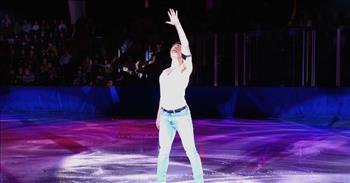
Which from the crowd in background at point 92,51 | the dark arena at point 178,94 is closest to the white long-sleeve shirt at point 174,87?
the dark arena at point 178,94

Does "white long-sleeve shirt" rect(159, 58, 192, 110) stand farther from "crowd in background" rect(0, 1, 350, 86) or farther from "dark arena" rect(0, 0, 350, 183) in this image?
"crowd in background" rect(0, 1, 350, 86)

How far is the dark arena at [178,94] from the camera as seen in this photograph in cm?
859

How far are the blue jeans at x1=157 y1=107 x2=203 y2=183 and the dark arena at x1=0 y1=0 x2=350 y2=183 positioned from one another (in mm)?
15

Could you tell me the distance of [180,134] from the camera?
6840 mm

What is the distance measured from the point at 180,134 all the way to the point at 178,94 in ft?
1.59

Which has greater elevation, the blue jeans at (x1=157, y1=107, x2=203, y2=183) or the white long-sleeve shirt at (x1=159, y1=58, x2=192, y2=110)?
the white long-sleeve shirt at (x1=159, y1=58, x2=192, y2=110)

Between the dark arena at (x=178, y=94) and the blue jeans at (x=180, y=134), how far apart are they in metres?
0.01

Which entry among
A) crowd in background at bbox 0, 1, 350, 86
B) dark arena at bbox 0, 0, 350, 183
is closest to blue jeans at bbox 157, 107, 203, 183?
dark arena at bbox 0, 0, 350, 183

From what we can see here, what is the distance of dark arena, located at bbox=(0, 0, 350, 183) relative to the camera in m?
8.59

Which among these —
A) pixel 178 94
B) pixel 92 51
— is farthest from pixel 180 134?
pixel 92 51

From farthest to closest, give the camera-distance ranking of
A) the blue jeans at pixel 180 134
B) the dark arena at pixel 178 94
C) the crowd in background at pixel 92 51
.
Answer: the crowd in background at pixel 92 51 → the dark arena at pixel 178 94 → the blue jeans at pixel 180 134

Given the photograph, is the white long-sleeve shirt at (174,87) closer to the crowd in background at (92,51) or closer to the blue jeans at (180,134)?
the blue jeans at (180,134)

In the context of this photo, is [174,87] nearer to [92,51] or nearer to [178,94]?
Answer: [178,94]

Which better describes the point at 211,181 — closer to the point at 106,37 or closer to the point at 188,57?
the point at 188,57
